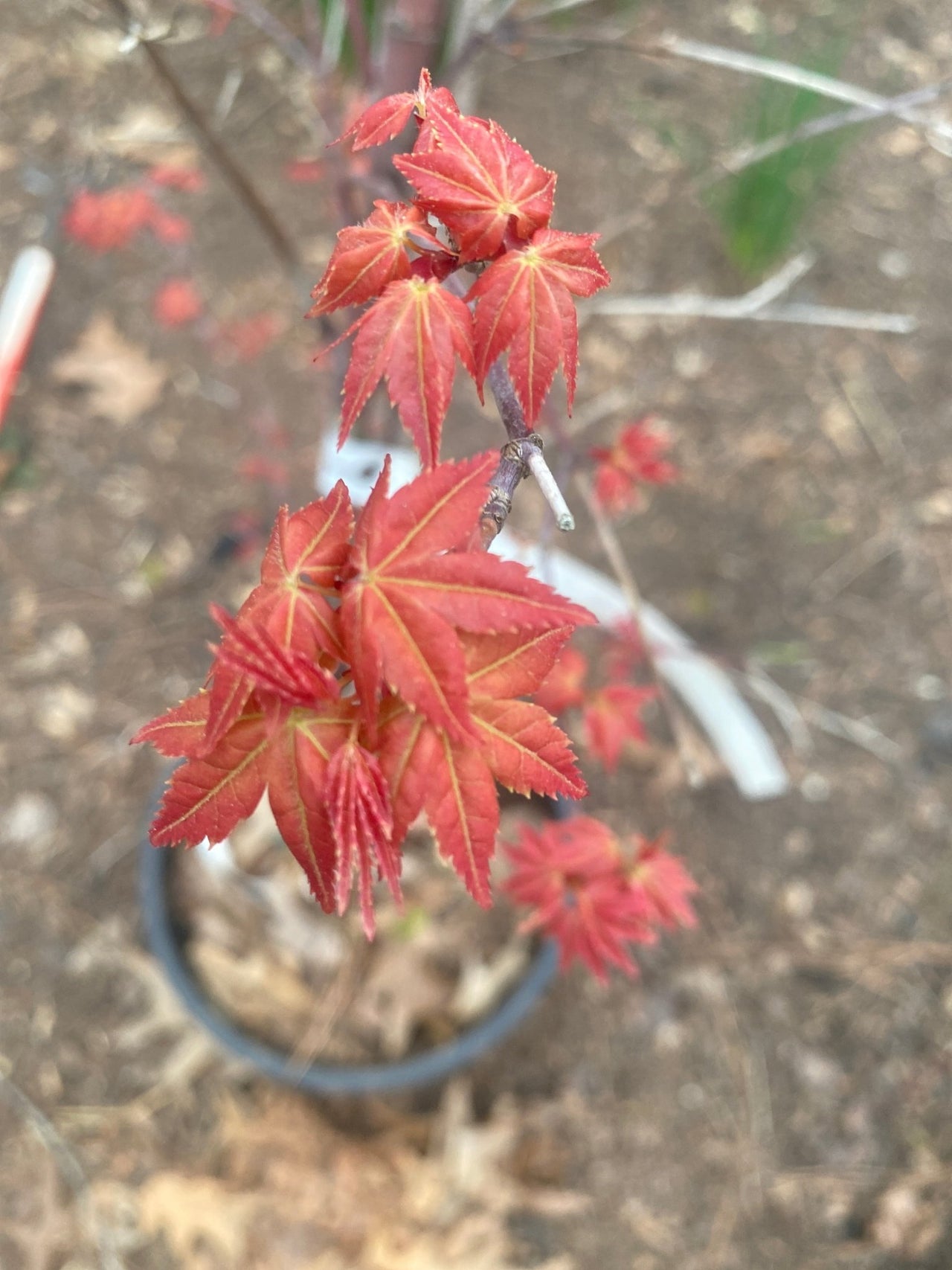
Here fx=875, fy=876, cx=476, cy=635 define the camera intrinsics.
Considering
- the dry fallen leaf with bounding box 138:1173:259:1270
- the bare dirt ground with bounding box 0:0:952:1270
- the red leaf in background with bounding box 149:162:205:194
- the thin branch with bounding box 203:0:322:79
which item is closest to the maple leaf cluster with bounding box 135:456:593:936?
the thin branch with bounding box 203:0:322:79

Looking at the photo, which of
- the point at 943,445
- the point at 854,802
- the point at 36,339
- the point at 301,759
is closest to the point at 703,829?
the point at 854,802

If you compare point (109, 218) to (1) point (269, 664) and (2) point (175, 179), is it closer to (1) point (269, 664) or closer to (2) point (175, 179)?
(2) point (175, 179)

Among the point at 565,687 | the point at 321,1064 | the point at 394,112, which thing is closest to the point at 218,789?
the point at 394,112

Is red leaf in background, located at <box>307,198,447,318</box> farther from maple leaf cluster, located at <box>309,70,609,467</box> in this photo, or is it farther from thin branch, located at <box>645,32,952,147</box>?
thin branch, located at <box>645,32,952,147</box>

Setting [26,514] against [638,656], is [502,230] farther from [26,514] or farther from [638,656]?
[26,514]

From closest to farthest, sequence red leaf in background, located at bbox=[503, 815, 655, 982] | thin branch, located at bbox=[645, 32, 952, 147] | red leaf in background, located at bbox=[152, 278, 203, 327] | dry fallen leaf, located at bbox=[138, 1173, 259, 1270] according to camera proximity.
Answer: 1. thin branch, located at bbox=[645, 32, 952, 147]
2. red leaf in background, located at bbox=[503, 815, 655, 982]
3. dry fallen leaf, located at bbox=[138, 1173, 259, 1270]
4. red leaf in background, located at bbox=[152, 278, 203, 327]
